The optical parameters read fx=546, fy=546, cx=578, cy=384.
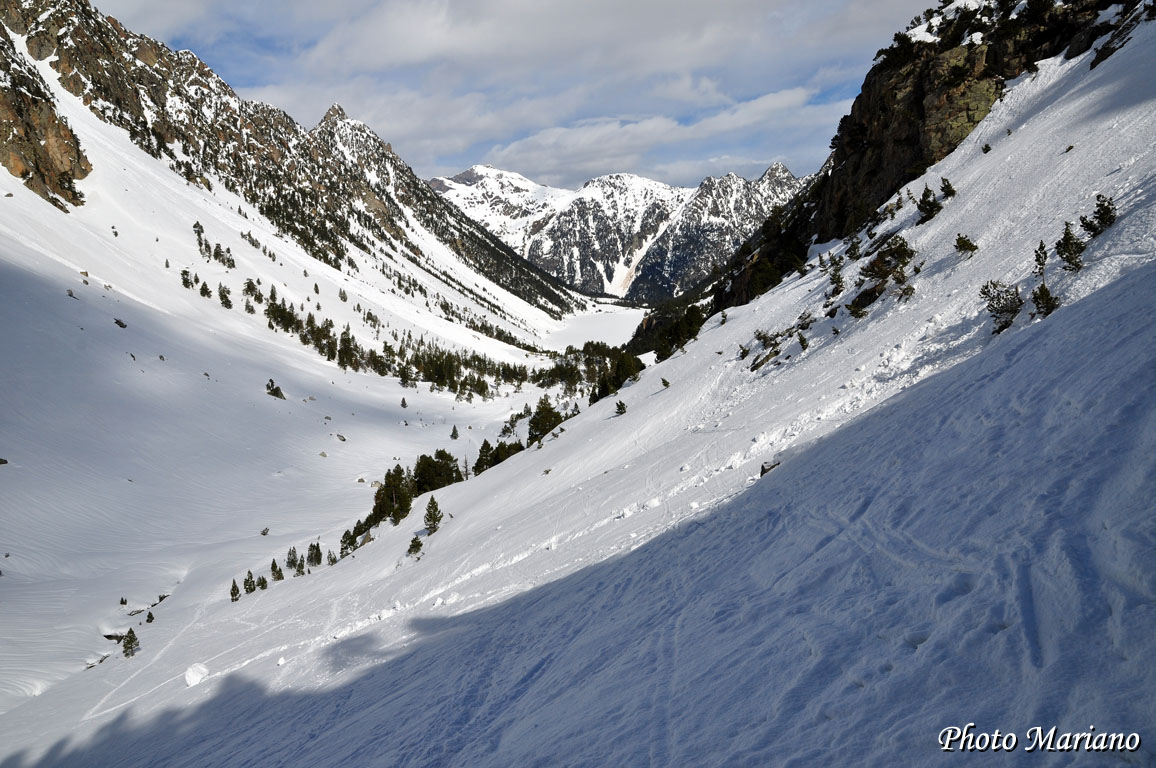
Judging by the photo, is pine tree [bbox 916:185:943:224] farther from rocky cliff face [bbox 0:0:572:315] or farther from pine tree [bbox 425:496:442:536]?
rocky cliff face [bbox 0:0:572:315]

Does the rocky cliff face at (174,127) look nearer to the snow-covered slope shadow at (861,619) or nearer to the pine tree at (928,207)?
the snow-covered slope shadow at (861,619)

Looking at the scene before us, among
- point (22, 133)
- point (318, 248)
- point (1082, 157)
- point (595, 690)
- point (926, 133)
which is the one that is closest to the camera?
point (595, 690)

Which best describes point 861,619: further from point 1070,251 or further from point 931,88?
point 931,88

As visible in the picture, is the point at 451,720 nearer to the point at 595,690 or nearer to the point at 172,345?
the point at 595,690

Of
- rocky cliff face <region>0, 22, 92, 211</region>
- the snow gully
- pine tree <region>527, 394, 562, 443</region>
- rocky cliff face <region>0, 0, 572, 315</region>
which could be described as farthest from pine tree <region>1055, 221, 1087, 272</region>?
rocky cliff face <region>0, 0, 572, 315</region>

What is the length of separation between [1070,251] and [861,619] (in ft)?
29.2

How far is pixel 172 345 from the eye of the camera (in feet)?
166

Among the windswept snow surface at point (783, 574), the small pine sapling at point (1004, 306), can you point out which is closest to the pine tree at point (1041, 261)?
the windswept snow surface at point (783, 574)

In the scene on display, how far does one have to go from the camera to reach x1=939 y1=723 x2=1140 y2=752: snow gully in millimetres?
2242

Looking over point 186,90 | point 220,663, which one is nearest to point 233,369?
point 220,663

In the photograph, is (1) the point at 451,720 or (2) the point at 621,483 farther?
(2) the point at 621,483

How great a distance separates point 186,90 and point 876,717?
687 ft

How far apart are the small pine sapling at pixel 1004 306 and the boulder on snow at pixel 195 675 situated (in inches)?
641

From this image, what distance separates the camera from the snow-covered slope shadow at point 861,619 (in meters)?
2.85
